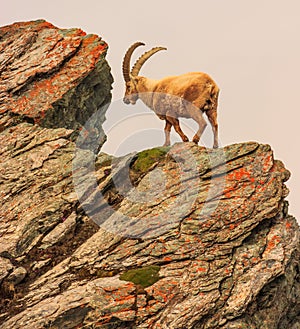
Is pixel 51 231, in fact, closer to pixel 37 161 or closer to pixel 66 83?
pixel 37 161

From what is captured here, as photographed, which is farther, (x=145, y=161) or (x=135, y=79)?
(x=135, y=79)

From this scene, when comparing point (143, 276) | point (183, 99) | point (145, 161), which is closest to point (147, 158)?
point (145, 161)

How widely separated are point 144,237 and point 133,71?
12.6 m

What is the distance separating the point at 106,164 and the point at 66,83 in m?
7.34

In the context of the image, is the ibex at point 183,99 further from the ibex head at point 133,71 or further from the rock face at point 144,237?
the rock face at point 144,237

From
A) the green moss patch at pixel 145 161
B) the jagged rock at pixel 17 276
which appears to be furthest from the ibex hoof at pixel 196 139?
the jagged rock at pixel 17 276

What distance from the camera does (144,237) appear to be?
23.7 metres

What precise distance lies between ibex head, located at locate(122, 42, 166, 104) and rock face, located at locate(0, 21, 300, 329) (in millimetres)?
5039

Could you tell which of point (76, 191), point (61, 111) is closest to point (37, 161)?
point (76, 191)

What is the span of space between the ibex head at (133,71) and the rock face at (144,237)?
198 inches

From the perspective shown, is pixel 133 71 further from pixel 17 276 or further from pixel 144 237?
pixel 17 276

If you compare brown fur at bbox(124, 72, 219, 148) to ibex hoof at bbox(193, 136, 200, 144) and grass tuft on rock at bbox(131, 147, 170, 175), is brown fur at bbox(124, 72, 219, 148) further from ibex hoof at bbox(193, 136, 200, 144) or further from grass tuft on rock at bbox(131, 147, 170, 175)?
grass tuft on rock at bbox(131, 147, 170, 175)

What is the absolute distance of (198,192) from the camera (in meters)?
24.9

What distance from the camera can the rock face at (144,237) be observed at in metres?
21.2
